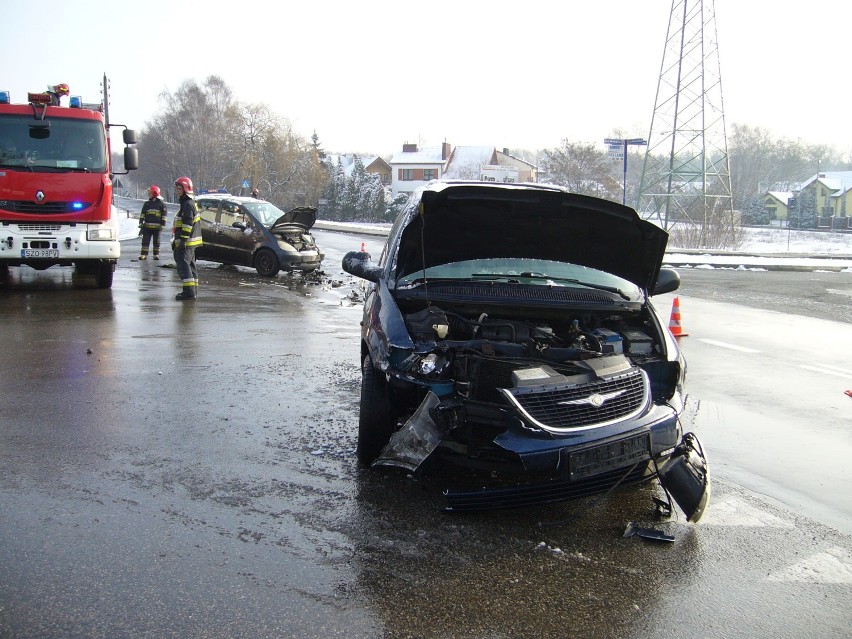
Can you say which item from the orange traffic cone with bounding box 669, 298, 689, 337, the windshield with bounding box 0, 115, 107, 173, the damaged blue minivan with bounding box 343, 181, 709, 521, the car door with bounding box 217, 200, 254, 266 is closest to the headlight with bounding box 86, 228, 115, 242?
the windshield with bounding box 0, 115, 107, 173

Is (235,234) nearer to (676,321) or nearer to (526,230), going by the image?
(676,321)

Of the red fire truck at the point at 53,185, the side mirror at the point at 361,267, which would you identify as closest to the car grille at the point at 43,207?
the red fire truck at the point at 53,185

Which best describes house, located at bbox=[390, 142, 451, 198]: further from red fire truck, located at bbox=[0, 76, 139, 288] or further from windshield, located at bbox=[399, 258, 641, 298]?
windshield, located at bbox=[399, 258, 641, 298]

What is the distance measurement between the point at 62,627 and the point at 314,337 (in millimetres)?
7096

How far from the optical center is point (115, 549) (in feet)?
12.6

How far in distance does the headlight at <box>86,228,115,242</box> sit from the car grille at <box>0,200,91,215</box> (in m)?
0.40

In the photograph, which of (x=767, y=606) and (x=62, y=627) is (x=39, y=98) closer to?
(x=62, y=627)

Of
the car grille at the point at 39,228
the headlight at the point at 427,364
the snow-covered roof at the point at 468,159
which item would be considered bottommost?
the headlight at the point at 427,364

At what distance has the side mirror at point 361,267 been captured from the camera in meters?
5.81

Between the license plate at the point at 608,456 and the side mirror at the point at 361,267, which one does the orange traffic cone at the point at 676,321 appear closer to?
the side mirror at the point at 361,267

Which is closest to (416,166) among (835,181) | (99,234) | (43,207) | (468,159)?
(468,159)

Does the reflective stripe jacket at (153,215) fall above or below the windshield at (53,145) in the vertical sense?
below

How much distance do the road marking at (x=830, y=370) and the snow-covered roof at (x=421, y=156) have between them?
271 ft

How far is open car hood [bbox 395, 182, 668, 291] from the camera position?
5176mm
